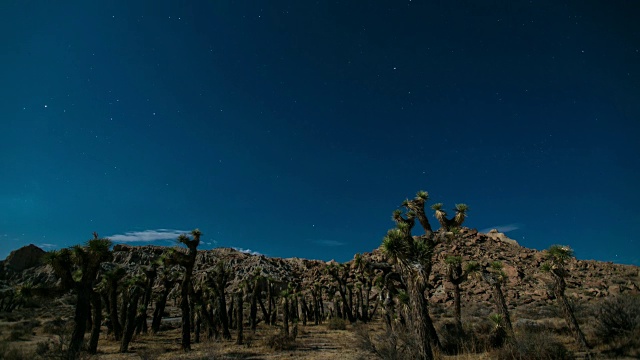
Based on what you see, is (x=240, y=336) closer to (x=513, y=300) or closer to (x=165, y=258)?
(x=165, y=258)

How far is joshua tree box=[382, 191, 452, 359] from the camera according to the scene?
1246 cm

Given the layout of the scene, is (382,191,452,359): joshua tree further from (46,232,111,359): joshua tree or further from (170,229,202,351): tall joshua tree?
(46,232,111,359): joshua tree

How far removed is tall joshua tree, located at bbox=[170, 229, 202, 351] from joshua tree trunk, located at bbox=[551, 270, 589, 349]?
20.2m

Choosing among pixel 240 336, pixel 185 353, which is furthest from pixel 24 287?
pixel 240 336

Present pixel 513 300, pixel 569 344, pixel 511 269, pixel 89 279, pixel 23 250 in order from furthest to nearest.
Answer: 1. pixel 23 250
2. pixel 511 269
3. pixel 513 300
4. pixel 89 279
5. pixel 569 344

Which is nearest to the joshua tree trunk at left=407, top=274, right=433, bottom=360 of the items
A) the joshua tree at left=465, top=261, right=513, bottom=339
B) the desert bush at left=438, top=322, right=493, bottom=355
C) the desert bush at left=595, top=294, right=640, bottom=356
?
the desert bush at left=438, top=322, right=493, bottom=355

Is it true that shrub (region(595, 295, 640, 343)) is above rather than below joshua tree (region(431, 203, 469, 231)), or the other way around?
below

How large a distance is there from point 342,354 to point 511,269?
47.7 m

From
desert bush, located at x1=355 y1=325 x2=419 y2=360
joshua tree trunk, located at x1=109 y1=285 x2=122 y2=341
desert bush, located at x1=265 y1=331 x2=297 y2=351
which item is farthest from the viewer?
joshua tree trunk, located at x1=109 y1=285 x2=122 y2=341

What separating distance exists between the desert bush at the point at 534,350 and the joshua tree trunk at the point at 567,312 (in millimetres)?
3255

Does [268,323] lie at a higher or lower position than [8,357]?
lower

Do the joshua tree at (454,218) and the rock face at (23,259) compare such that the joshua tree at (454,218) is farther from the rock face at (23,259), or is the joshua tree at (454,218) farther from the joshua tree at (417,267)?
the rock face at (23,259)

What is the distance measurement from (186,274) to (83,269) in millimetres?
5156

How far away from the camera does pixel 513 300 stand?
143 ft
